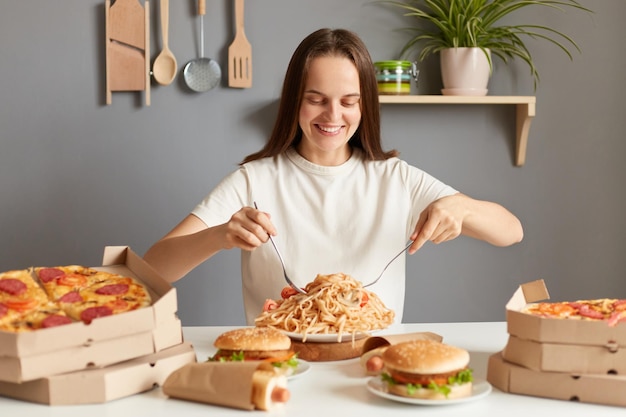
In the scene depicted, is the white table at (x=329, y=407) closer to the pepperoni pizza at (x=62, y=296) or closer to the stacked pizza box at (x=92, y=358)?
the stacked pizza box at (x=92, y=358)

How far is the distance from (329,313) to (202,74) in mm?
1650

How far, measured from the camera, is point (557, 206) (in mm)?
3406

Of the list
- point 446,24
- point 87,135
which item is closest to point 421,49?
point 446,24

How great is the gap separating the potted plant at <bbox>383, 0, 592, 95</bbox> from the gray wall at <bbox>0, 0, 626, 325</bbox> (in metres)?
0.05

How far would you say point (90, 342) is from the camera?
57.0 inches

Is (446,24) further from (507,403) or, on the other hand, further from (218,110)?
(507,403)

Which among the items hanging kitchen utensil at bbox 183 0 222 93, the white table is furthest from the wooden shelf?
the white table

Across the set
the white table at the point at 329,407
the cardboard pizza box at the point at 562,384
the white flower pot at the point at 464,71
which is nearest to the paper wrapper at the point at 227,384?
the white table at the point at 329,407

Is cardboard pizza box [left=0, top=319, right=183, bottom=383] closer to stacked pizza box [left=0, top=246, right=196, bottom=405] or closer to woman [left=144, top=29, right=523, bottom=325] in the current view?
stacked pizza box [left=0, top=246, right=196, bottom=405]

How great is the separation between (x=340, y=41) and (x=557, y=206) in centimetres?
142

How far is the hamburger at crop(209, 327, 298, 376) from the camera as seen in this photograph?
1561 millimetres

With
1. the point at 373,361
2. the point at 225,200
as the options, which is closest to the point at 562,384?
the point at 373,361

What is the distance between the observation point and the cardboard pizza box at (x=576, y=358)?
4.70 ft

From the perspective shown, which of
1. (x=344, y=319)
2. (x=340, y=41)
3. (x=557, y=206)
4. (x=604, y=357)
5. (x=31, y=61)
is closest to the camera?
(x=604, y=357)
